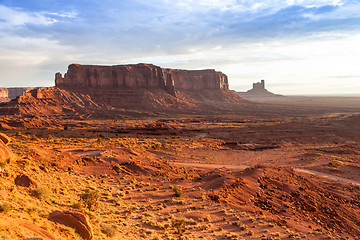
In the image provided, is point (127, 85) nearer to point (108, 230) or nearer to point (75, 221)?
point (108, 230)

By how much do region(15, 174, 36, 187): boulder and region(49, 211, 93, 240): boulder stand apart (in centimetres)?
340

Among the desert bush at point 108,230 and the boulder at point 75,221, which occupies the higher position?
the boulder at point 75,221

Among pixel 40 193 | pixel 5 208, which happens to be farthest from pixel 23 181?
pixel 5 208

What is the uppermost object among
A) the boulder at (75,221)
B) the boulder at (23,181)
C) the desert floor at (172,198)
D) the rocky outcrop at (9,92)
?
the rocky outcrop at (9,92)

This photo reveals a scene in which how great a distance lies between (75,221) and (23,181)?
4.36 m

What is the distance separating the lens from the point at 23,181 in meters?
10.6

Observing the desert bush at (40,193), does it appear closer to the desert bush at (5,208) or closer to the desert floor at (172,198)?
the desert floor at (172,198)

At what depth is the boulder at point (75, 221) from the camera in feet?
25.3

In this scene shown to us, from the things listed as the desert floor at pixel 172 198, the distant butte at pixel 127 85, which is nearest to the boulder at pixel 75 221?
the desert floor at pixel 172 198

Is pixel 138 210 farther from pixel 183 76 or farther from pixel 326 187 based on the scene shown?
pixel 183 76

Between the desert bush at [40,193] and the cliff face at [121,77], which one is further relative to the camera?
the cliff face at [121,77]

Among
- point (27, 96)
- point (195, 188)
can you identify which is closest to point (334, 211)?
point (195, 188)

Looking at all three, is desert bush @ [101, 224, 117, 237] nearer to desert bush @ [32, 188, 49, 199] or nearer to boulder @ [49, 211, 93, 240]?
boulder @ [49, 211, 93, 240]

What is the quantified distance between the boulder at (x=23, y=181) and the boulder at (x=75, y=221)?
11.2ft
